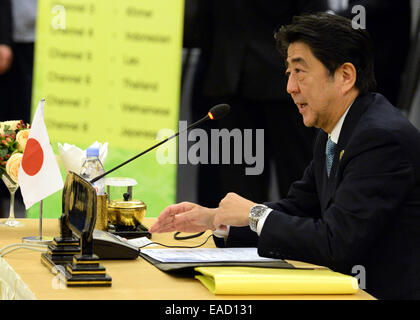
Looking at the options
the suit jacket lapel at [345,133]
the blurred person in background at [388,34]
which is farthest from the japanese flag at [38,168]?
the blurred person in background at [388,34]

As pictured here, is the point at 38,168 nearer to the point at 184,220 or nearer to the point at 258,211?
the point at 184,220

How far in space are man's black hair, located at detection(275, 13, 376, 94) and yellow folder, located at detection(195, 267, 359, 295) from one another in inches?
26.2

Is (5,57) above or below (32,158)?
above

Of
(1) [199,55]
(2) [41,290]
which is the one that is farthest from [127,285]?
(1) [199,55]

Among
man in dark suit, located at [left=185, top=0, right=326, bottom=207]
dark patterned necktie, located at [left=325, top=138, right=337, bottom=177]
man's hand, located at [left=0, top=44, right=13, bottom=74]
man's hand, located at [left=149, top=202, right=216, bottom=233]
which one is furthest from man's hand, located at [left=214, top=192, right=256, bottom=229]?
man's hand, located at [left=0, top=44, right=13, bottom=74]

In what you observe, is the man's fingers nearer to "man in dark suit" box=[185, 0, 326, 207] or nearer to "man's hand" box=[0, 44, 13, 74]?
"man in dark suit" box=[185, 0, 326, 207]

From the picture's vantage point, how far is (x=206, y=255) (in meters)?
2.12

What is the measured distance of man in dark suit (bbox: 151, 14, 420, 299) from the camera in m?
2.03

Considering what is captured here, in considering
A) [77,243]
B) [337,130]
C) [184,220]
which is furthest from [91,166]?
[337,130]

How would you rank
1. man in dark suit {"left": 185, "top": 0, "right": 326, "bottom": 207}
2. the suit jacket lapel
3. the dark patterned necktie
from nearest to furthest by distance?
1. the suit jacket lapel
2. the dark patterned necktie
3. man in dark suit {"left": 185, "top": 0, "right": 326, "bottom": 207}

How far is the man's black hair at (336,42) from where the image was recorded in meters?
2.27

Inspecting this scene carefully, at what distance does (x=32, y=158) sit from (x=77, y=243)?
371 millimetres

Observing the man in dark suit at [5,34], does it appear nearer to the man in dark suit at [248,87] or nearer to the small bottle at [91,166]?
the man in dark suit at [248,87]

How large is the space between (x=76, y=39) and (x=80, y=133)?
0.48 m
